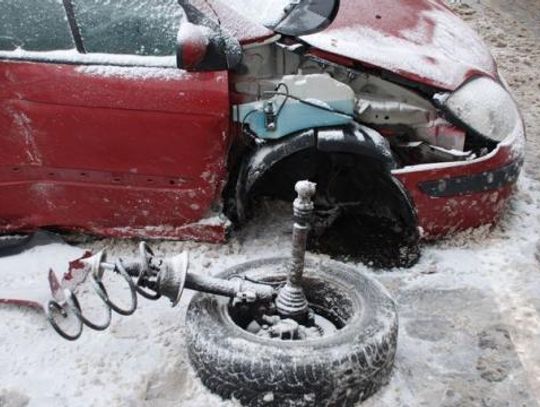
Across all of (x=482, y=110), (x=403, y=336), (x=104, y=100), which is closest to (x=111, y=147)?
(x=104, y=100)

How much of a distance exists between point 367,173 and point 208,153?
0.91m

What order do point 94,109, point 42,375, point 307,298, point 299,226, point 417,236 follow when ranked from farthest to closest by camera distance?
1. point 417,236
2. point 94,109
3. point 307,298
4. point 42,375
5. point 299,226

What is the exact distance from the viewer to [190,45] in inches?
133

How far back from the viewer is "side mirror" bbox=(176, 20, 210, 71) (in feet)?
11.1

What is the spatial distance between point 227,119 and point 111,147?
2.05ft

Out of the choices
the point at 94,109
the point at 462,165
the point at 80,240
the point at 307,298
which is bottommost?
the point at 80,240

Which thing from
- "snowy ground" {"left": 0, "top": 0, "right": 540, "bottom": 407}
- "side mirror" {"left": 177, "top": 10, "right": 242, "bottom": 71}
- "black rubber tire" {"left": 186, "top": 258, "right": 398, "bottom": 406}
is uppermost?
"side mirror" {"left": 177, "top": 10, "right": 242, "bottom": 71}

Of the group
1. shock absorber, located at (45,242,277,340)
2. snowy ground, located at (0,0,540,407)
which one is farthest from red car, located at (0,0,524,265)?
shock absorber, located at (45,242,277,340)

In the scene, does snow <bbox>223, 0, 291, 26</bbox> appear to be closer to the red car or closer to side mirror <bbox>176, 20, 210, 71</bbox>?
the red car

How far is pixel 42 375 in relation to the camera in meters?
3.05

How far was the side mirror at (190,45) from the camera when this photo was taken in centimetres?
337

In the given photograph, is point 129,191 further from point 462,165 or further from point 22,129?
point 462,165

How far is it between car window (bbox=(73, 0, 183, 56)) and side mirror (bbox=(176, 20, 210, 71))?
0.11 meters

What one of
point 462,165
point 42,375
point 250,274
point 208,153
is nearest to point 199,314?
point 250,274
